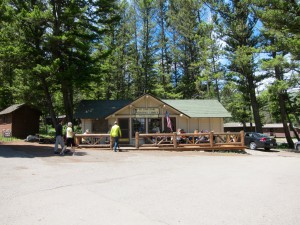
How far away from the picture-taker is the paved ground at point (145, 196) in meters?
5.68

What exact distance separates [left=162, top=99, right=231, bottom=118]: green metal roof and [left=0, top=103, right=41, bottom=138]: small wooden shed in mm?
14910

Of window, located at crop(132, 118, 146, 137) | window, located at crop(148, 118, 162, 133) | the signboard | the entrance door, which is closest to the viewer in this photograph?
the signboard

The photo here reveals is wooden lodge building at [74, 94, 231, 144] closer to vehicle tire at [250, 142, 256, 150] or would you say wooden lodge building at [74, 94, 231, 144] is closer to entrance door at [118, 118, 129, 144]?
entrance door at [118, 118, 129, 144]

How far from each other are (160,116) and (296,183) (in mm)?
16565

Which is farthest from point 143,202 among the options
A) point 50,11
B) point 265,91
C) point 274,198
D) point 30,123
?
point 30,123

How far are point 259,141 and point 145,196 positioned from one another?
22154 millimetres

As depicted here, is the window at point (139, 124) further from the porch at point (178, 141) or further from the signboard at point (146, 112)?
the porch at point (178, 141)

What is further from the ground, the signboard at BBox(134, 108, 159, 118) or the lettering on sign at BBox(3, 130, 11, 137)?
the signboard at BBox(134, 108, 159, 118)

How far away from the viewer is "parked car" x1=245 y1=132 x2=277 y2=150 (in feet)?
88.8

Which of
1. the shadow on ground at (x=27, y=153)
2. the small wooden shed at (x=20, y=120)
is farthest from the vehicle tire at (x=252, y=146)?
the small wooden shed at (x=20, y=120)

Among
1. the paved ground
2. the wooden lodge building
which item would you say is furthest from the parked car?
the paved ground

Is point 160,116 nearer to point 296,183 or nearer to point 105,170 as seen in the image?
point 105,170

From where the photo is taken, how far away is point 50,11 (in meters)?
24.3

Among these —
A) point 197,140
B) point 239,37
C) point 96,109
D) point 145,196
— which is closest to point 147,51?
point 239,37
